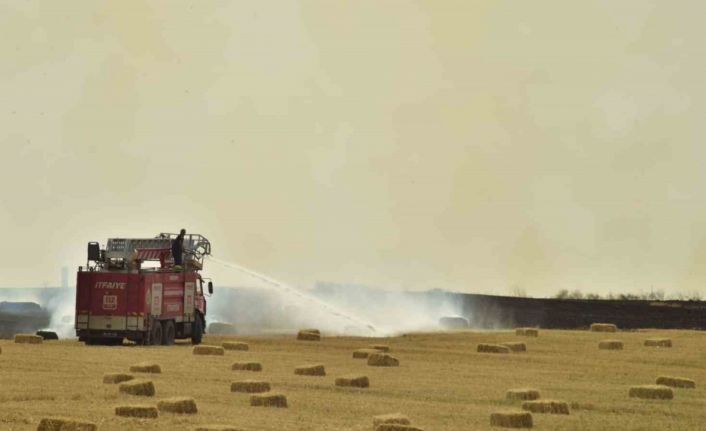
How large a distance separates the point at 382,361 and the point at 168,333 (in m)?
14.5

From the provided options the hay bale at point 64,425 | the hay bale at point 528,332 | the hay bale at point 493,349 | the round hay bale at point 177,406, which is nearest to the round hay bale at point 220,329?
the hay bale at point 528,332

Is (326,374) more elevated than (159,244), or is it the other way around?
(159,244)

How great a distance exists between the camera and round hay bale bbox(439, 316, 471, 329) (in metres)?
102

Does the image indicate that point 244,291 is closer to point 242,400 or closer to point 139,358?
point 139,358

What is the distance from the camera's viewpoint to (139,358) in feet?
194

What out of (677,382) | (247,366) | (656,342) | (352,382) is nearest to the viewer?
(352,382)

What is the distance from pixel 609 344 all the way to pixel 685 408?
2747 centimetres

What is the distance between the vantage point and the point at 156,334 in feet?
225

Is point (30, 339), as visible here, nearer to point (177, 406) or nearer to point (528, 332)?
point (528, 332)

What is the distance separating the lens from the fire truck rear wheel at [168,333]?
69688 mm

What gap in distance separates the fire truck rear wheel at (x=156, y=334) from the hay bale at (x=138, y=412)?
32.0 meters

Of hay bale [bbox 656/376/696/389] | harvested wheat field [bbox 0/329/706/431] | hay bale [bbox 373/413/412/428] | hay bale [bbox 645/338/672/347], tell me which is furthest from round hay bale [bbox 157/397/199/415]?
hay bale [bbox 645/338/672/347]

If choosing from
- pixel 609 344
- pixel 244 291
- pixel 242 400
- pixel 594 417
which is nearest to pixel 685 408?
pixel 594 417

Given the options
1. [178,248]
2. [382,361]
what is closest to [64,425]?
[382,361]
